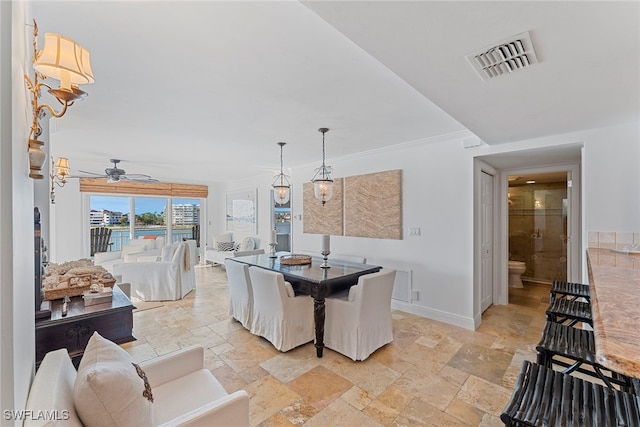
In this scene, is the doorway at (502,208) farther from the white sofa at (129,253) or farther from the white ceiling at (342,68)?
the white sofa at (129,253)

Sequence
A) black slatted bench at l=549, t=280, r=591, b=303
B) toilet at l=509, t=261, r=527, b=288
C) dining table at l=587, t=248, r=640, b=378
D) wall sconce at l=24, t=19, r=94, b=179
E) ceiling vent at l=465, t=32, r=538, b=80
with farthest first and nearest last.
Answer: toilet at l=509, t=261, r=527, b=288, black slatted bench at l=549, t=280, r=591, b=303, ceiling vent at l=465, t=32, r=538, b=80, wall sconce at l=24, t=19, r=94, b=179, dining table at l=587, t=248, r=640, b=378

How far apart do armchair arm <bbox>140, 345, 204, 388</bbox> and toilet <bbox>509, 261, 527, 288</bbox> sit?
529 centimetres

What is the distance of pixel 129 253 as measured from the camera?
6023 mm

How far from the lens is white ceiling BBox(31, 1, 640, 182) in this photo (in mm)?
1167

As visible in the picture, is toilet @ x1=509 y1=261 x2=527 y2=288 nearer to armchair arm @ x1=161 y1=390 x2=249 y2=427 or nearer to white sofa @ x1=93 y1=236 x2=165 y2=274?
armchair arm @ x1=161 y1=390 x2=249 y2=427

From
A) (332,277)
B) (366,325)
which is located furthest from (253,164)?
(366,325)

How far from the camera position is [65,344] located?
5.84ft

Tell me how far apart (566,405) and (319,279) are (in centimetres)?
193

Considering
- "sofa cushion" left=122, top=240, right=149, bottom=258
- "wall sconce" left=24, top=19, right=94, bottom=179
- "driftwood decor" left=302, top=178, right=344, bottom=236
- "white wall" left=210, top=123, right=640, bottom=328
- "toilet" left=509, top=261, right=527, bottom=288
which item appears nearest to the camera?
"wall sconce" left=24, top=19, right=94, bottom=179

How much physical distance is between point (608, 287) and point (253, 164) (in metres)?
5.11

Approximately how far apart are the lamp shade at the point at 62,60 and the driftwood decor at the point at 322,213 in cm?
353

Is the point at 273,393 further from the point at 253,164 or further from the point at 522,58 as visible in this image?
the point at 253,164

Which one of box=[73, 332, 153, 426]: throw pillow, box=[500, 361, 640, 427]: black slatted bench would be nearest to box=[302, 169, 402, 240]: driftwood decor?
box=[500, 361, 640, 427]: black slatted bench

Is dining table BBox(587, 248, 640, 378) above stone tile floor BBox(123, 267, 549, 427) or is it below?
above
